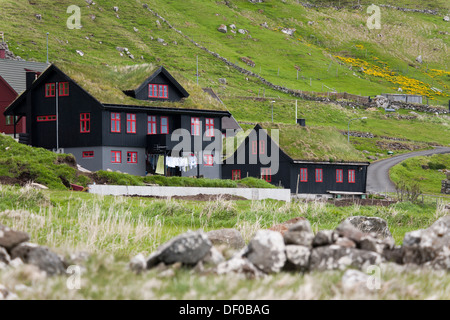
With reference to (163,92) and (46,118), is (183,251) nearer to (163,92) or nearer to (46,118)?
(163,92)

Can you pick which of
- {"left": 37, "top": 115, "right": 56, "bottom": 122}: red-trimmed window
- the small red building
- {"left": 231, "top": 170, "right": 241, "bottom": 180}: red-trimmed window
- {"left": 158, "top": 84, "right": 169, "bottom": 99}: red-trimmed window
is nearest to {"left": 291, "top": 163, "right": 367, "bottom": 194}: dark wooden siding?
{"left": 231, "top": 170, "right": 241, "bottom": 180}: red-trimmed window

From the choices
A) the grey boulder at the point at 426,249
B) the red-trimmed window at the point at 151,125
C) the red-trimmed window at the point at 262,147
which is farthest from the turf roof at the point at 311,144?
the grey boulder at the point at 426,249

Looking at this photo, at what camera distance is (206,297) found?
1036 cm

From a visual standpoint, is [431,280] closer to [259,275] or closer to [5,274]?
[259,275]

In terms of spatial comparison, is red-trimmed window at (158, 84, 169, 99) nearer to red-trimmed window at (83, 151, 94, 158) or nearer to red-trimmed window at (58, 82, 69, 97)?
red-trimmed window at (58, 82, 69, 97)

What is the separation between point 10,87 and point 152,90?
19.6 m

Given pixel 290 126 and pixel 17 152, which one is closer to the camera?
pixel 17 152

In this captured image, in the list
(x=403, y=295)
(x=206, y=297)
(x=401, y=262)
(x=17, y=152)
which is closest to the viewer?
(x=206, y=297)

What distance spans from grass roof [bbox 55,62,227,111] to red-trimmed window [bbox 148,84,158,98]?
2.74 ft

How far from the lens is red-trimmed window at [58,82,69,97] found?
58875mm

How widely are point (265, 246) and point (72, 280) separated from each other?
311cm

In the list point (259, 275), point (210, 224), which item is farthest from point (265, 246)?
point (210, 224)

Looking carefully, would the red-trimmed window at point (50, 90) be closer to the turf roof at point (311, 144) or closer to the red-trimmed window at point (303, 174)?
the turf roof at point (311, 144)

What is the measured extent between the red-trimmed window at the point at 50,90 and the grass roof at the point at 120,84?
249cm
